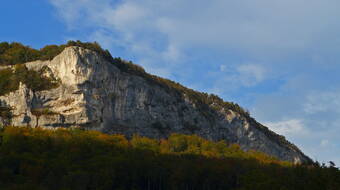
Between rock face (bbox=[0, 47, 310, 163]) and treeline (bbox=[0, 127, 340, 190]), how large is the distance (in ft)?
9.33

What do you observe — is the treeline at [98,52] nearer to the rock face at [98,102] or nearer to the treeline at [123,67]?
the treeline at [123,67]

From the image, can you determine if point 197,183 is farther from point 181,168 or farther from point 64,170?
point 64,170

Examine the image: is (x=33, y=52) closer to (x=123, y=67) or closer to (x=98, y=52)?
(x=98, y=52)

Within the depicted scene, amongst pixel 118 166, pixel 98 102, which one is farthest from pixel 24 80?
pixel 118 166

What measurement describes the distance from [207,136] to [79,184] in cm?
5191

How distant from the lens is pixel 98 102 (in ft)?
303

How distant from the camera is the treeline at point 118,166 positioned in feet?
200

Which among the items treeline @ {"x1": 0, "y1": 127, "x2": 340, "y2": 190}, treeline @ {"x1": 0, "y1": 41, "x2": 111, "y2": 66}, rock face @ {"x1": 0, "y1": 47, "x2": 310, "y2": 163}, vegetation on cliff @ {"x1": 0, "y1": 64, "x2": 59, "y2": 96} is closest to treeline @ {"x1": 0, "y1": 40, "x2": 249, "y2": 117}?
treeline @ {"x1": 0, "y1": 41, "x2": 111, "y2": 66}

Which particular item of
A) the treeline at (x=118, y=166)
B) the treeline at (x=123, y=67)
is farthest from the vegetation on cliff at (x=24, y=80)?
the treeline at (x=118, y=166)

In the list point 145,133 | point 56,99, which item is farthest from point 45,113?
point 145,133

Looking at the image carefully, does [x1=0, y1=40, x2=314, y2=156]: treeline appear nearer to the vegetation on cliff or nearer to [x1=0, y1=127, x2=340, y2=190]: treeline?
the vegetation on cliff

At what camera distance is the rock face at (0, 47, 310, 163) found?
90562mm

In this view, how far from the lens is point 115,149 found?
284 feet

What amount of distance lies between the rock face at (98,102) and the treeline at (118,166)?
2.84 meters
